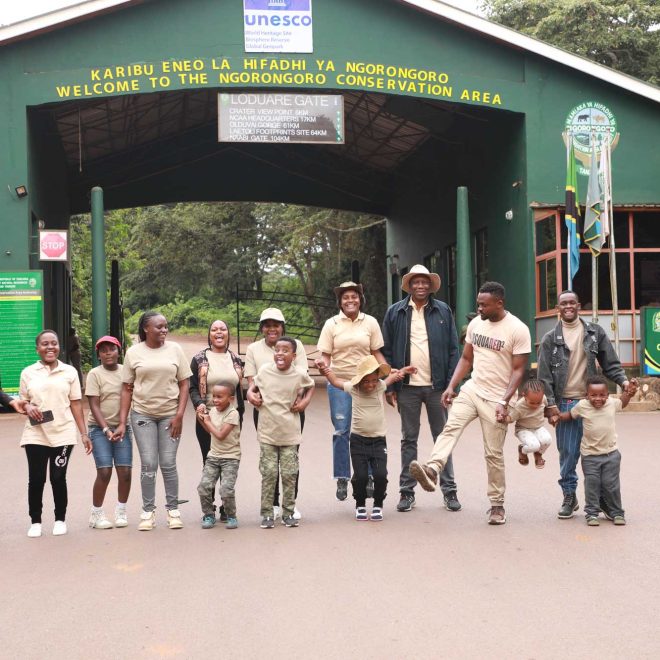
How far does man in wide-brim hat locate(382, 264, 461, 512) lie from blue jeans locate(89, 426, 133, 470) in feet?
6.97

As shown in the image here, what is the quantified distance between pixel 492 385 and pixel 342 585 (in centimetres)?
255

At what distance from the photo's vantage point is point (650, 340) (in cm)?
1848

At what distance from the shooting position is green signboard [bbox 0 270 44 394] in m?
17.4

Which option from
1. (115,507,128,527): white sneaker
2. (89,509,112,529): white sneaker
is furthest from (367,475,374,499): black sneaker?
(89,509,112,529): white sneaker

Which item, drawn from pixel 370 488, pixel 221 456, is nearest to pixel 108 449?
pixel 221 456

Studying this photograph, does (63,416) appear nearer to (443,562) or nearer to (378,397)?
(378,397)

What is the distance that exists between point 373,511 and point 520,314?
527 inches

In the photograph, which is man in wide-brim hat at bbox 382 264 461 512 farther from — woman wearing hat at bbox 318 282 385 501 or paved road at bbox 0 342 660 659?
paved road at bbox 0 342 660 659

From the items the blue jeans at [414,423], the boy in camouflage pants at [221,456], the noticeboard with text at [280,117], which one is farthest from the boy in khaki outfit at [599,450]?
the noticeboard with text at [280,117]

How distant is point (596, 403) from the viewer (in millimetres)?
7715

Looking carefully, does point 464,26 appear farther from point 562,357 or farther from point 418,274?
point 562,357

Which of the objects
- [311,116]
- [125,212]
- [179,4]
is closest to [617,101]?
[311,116]

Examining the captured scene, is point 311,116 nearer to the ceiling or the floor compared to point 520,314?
nearer to the ceiling

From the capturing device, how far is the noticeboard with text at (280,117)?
773 inches
